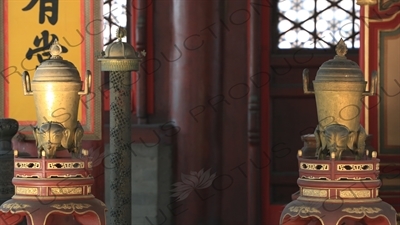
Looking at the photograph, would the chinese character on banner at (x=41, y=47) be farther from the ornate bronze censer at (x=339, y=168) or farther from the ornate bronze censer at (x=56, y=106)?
the ornate bronze censer at (x=339, y=168)

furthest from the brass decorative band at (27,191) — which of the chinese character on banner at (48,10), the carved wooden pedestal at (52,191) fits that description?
the chinese character on banner at (48,10)

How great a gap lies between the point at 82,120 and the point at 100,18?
2.10 ft

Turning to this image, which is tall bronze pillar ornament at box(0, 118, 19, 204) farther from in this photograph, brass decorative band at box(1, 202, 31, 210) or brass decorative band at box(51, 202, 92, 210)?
brass decorative band at box(51, 202, 92, 210)

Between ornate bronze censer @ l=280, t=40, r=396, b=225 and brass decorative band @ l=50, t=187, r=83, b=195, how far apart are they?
1.07 metres

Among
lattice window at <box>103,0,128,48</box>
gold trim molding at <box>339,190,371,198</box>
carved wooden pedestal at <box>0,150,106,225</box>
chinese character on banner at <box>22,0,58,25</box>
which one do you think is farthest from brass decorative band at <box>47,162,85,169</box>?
lattice window at <box>103,0,128,48</box>

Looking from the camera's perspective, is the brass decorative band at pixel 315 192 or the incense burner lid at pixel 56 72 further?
the incense burner lid at pixel 56 72

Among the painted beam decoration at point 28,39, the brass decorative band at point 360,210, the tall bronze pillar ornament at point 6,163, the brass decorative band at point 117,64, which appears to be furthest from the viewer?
the painted beam decoration at point 28,39

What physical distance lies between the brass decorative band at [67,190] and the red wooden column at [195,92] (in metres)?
3.50

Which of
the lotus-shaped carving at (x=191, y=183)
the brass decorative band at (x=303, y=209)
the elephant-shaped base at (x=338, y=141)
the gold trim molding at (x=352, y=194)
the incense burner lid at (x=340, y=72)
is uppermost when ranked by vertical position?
the incense burner lid at (x=340, y=72)

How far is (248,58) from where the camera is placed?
1062cm

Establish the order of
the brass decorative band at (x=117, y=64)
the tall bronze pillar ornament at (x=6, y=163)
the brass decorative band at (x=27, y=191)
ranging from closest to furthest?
the brass decorative band at (x=27, y=191) → the brass decorative band at (x=117, y=64) → the tall bronze pillar ornament at (x=6, y=163)

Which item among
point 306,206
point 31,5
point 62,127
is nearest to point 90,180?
point 62,127

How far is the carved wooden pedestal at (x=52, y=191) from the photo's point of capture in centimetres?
689

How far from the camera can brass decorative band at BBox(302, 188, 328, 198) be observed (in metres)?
6.94
